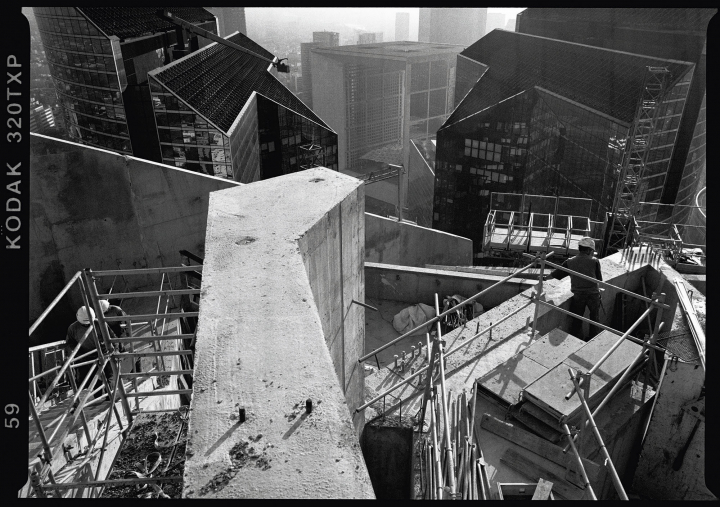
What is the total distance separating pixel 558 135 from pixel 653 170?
5.69 meters

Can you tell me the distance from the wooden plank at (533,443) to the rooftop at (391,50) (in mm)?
73295

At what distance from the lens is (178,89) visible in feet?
65.4

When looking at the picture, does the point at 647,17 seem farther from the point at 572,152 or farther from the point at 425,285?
the point at 425,285

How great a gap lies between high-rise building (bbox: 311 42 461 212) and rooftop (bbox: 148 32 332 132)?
39429 millimetres

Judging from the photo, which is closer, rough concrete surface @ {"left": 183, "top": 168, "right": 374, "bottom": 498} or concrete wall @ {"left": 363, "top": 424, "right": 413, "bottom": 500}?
rough concrete surface @ {"left": 183, "top": 168, "right": 374, "bottom": 498}

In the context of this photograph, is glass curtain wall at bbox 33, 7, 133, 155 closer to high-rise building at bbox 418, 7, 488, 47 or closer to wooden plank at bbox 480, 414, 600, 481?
wooden plank at bbox 480, 414, 600, 481

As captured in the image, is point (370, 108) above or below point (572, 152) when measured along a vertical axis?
below

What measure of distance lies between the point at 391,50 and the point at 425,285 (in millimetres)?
71427

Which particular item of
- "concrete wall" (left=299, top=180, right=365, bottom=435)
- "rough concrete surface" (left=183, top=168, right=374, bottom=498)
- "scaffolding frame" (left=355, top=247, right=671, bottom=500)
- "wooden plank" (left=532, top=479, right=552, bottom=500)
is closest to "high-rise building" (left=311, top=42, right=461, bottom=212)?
"concrete wall" (left=299, top=180, right=365, bottom=435)

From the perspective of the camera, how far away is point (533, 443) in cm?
600

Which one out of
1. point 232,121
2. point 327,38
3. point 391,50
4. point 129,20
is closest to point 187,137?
point 232,121

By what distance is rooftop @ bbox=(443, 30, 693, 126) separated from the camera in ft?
96.0


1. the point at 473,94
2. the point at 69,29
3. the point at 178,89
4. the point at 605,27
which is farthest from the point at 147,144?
the point at 605,27
